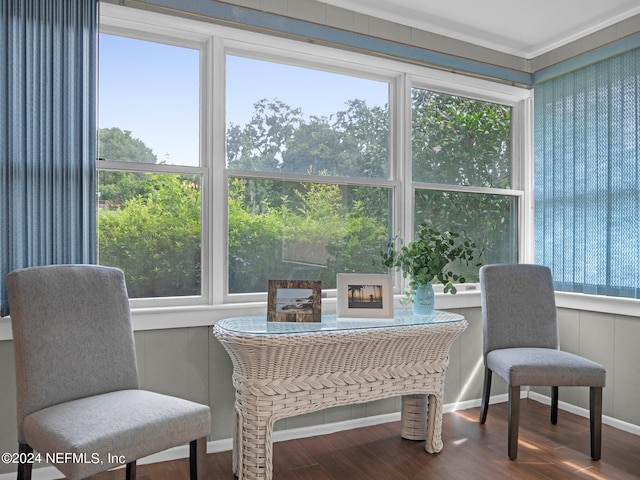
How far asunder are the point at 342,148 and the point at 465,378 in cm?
184

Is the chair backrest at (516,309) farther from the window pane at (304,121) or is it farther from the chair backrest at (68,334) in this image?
the chair backrest at (68,334)

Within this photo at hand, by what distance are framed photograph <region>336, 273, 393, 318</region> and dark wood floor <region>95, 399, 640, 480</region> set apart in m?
0.77

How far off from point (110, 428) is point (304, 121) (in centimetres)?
202

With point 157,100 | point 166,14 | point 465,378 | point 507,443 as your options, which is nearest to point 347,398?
point 507,443

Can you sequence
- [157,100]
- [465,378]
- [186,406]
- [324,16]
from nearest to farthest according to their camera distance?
[186,406], [157,100], [324,16], [465,378]

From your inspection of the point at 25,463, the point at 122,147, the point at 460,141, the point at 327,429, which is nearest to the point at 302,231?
the point at 122,147

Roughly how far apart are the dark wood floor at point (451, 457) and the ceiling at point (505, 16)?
2622 mm

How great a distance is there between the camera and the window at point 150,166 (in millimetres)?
2559

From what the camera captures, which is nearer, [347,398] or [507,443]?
[347,398]

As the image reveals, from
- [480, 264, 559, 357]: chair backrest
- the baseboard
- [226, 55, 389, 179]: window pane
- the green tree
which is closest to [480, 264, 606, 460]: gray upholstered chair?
[480, 264, 559, 357]: chair backrest

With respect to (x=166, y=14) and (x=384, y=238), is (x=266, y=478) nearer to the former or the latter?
(x=384, y=238)

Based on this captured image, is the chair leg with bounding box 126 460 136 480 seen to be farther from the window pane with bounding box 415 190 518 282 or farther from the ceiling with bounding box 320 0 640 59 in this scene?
the ceiling with bounding box 320 0 640 59

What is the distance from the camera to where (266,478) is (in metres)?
2.24

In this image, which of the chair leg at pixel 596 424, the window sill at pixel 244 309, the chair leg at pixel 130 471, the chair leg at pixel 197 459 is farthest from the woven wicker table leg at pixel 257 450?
the chair leg at pixel 596 424
